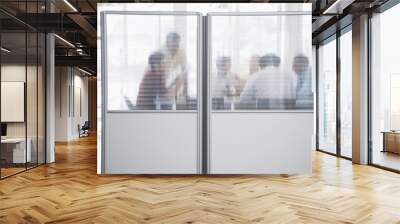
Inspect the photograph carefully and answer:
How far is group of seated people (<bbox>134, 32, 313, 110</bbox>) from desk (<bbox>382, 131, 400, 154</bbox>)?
6.98 ft

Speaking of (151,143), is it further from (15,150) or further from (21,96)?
(21,96)

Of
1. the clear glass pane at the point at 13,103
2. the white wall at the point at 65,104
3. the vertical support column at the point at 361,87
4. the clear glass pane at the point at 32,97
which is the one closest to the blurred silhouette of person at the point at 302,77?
the vertical support column at the point at 361,87

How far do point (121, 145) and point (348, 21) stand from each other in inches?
207

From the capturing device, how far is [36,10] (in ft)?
21.9

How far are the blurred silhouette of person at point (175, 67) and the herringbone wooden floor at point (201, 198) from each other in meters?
1.36

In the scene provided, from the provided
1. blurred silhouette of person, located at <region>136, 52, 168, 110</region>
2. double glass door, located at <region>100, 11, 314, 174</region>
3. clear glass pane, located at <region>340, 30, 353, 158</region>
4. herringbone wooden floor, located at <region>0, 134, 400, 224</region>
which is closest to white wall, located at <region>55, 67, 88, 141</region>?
herringbone wooden floor, located at <region>0, 134, 400, 224</region>

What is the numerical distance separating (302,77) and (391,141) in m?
2.48

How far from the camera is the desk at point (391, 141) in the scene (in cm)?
665

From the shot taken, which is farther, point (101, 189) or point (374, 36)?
point (374, 36)

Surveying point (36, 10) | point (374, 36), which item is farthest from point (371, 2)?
point (36, 10)

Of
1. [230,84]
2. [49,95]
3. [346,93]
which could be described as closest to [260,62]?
[230,84]

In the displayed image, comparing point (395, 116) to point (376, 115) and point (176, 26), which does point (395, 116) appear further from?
point (176, 26)

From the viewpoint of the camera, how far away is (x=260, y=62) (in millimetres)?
5738

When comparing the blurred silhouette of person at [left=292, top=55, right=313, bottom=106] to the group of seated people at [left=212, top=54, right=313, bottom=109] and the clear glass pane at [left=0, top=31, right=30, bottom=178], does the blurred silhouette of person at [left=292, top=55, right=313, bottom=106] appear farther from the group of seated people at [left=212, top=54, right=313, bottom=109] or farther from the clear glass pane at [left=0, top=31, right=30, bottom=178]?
the clear glass pane at [left=0, top=31, right=30, bottom=178]
